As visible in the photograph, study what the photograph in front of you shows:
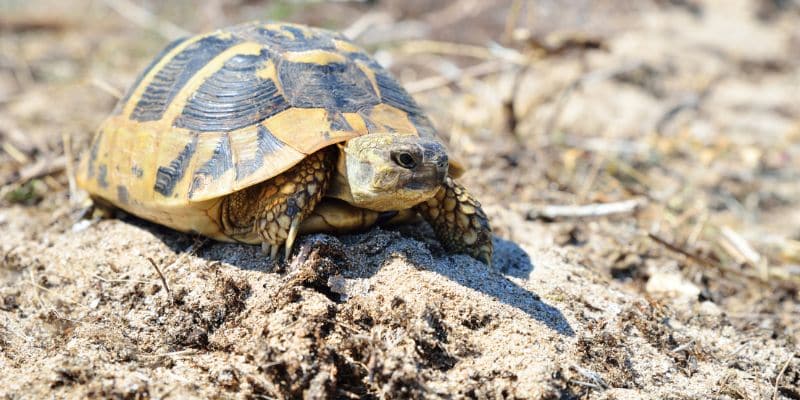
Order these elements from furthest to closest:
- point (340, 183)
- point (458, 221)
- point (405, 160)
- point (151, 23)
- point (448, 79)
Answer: point (151, 23) < point (448, 79) < point (458, 221) < point (340, 183) < point (405, 160)

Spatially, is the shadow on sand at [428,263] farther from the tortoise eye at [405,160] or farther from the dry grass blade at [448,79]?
the dry grass blade at [448,79]

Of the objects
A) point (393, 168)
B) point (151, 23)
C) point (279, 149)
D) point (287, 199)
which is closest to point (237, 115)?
point (279, 149)

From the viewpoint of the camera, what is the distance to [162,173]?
260 centimetres

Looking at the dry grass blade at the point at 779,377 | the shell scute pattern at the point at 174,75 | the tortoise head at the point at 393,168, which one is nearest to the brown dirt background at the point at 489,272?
the dry grass blade at the point at 779,377

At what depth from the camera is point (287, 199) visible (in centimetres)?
238

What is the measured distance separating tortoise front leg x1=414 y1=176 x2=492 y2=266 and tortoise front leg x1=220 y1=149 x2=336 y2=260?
0.47 meters

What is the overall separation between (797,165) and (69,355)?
19.4 feet

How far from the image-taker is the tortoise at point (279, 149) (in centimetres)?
234

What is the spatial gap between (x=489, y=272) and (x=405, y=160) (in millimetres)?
664

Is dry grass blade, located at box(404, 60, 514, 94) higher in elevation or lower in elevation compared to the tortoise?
lower

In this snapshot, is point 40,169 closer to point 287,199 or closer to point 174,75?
point 174,75

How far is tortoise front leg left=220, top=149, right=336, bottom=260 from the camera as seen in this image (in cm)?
238

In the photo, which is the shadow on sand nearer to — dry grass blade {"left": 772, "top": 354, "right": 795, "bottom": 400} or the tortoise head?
the tortoise head

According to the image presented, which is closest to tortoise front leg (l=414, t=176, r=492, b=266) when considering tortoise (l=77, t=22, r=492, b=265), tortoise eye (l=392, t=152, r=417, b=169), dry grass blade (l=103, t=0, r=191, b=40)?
tortoise (l=77, t=22, r=492, b=265)
